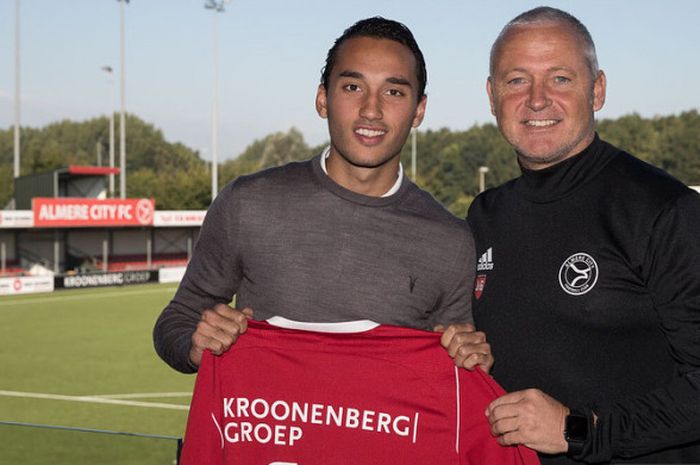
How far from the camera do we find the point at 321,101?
3.47 m

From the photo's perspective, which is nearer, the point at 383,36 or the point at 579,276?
the point at 579,276

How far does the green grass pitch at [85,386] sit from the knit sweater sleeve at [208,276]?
67.3 inches

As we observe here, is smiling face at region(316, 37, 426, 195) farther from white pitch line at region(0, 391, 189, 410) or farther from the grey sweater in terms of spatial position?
white pitch line at region(0, 391, 189, 410)

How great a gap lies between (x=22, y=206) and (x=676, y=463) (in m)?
42.8

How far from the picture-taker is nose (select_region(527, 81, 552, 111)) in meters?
3.17

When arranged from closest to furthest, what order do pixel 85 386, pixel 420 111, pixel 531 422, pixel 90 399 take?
pixel 531 422 → pixel 420 111 → pixel 90 399 → pixel 85 386

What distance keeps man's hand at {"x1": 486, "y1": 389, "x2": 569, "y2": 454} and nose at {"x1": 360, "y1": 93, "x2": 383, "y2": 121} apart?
1.19 metres

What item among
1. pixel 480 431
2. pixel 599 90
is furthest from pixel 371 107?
pixel 480 431

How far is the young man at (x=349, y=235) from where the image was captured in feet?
10.5

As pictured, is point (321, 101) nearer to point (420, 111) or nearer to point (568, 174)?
point (420, 111)

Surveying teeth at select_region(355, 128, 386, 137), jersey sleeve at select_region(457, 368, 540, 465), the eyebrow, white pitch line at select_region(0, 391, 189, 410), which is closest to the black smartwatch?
jersey sleeve at select_region(457, 368, 540, 465)

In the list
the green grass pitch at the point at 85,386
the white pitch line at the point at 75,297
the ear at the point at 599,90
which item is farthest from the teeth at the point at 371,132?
the white pitch line at the point at 75,297

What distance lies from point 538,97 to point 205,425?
1.77 metres

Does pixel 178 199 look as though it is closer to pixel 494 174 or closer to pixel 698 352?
pixel 494 174
